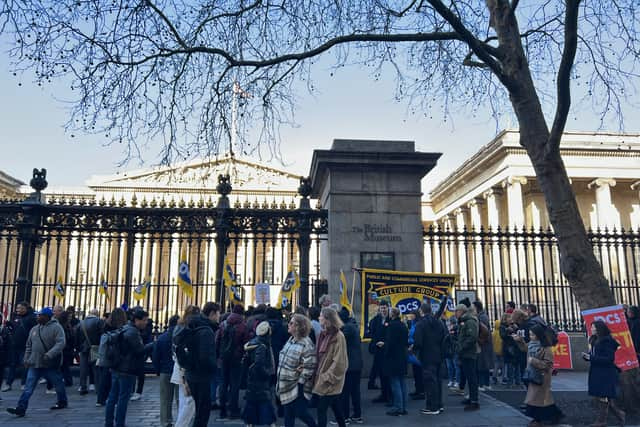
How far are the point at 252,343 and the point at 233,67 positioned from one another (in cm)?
619

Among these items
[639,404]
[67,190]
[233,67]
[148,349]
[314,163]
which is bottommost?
[639,404]

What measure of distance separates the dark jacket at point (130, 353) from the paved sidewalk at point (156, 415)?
37.5 inches

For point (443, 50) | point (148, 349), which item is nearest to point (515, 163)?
point (443, 50)

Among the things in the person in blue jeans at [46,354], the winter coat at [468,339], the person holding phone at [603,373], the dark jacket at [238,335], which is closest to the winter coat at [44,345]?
the person in blue jeans at [46,354]

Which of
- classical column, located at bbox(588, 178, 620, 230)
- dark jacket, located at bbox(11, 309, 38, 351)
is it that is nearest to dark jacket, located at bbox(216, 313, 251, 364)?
dark jacket, located at bbox(11, 309, 38, 351)

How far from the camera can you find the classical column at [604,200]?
33.8 metres

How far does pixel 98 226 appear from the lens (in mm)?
11961

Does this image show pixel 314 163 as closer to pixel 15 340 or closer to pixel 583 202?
pixel 15 340

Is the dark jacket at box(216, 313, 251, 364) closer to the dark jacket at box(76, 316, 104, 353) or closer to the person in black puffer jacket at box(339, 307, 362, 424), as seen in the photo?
the person in black puffer jacket at box(339, 307, 362, 424)

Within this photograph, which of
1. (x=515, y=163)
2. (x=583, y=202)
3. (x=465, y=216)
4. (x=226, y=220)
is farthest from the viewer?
(x=465, y=216)

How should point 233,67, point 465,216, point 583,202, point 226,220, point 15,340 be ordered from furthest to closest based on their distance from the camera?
point 465,216
point 583,202
point 226,220
point 233,67
point 15,340

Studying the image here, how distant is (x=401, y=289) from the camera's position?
10.3m

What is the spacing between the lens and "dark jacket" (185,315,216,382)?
→ 603 cm

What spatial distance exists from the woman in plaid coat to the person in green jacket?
340cm
